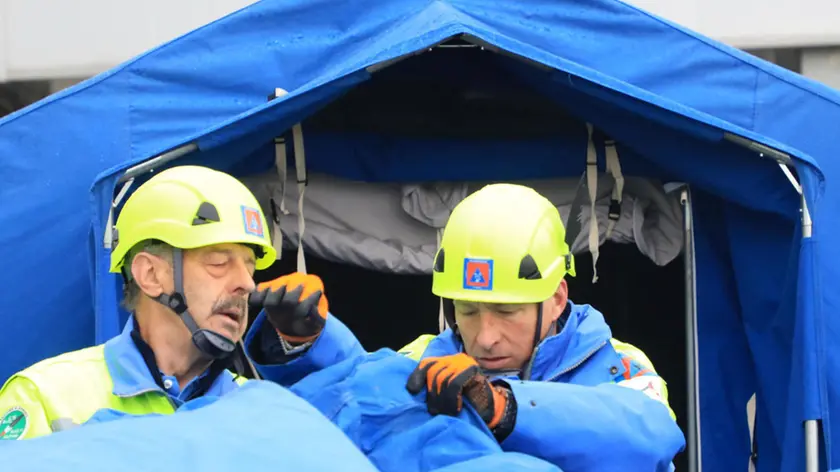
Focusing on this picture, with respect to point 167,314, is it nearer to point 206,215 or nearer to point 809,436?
point 206,215

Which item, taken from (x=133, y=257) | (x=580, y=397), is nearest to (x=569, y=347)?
(x=580, y=397)

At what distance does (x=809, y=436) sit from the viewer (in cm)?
312

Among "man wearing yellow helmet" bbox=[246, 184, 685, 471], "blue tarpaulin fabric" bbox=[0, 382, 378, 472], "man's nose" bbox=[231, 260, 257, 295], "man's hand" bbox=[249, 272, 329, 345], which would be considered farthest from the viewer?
"man's nose" bbox=[231, 260, 257, 295]

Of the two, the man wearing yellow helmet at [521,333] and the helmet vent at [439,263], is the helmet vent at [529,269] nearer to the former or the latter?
the man wearing yellow helmet at [521,333]

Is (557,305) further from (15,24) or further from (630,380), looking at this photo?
(15,24)

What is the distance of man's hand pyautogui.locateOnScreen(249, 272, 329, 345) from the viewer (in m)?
2.20

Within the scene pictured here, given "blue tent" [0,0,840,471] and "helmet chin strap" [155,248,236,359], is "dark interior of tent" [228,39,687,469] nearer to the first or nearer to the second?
"blue tent" [0,0,840,471]

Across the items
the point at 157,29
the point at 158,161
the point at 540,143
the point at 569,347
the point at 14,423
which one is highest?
the point at 157,29

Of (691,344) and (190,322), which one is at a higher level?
(190,322)

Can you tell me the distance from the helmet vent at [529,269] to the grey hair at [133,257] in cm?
72

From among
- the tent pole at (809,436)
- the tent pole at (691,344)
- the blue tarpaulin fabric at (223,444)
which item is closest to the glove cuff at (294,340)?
the blue tarpaulin fabric at (223,444)

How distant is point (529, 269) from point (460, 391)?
0.65 m

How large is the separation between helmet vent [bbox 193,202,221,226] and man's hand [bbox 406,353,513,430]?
763 mm

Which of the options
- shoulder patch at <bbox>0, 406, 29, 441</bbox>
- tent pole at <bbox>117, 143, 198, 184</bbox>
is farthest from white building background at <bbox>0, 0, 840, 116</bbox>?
shoulder patch at <bbox>0, 406, 29, 441</bbox>
